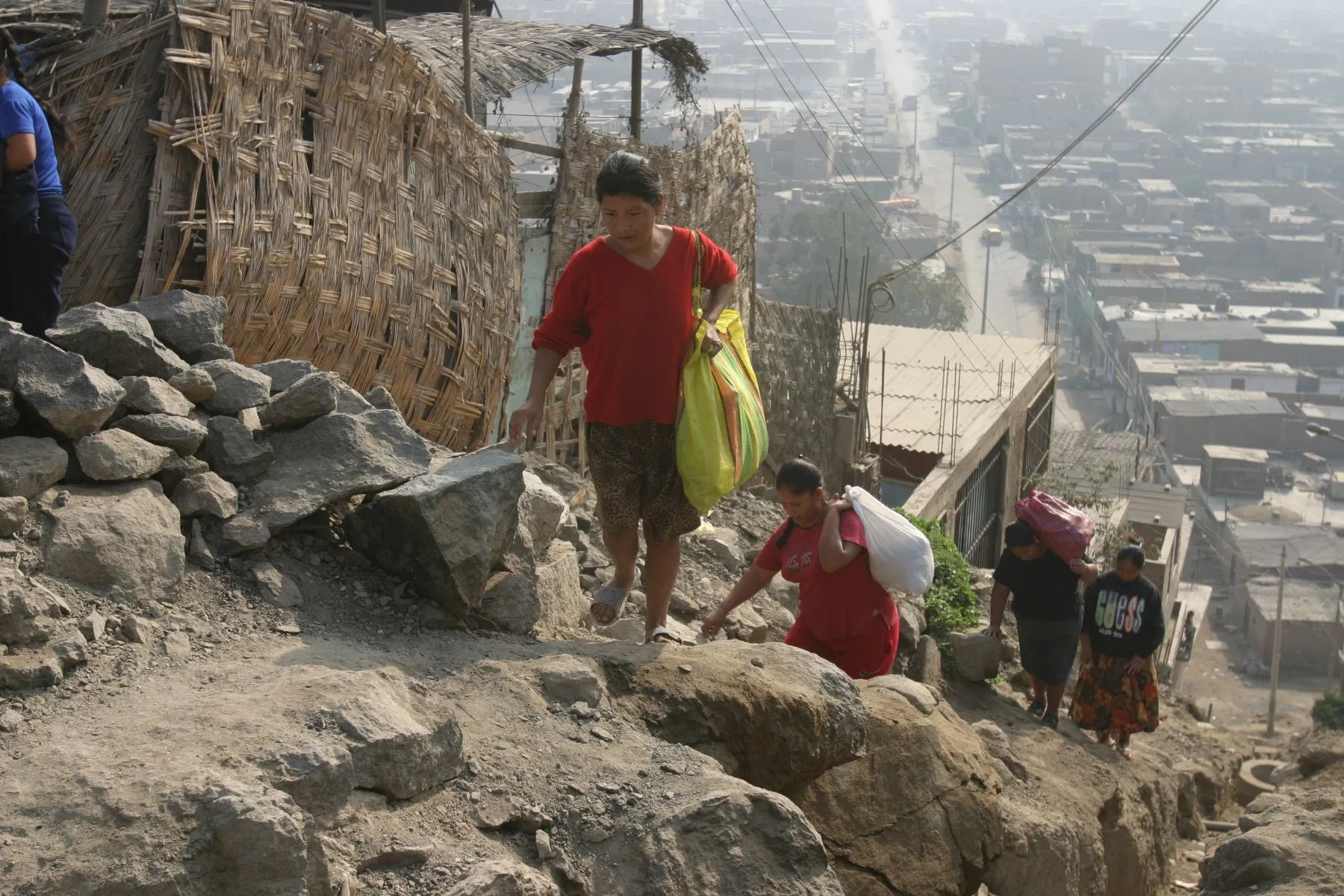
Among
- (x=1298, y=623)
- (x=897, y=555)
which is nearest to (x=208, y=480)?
(x=897, y=555)

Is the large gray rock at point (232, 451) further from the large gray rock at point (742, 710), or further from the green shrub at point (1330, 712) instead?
the green shrub at point (1330, 712)

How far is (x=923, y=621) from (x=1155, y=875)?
168 cm

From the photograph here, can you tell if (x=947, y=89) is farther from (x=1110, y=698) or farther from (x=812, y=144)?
(x=1110, y=698)

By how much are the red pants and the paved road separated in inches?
1240

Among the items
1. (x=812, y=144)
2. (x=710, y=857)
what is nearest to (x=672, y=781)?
(x=710, y=857)

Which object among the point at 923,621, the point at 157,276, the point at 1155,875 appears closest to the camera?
the point at 157,276

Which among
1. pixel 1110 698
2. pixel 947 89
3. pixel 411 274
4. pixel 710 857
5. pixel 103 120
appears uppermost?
pixel 947 89

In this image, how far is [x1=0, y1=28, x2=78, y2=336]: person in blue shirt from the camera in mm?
4145

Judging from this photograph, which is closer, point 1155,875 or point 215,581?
point 215,581

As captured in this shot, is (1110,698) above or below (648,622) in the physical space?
below

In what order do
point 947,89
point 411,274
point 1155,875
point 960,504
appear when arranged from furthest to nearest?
point 947,89 → point 960,504 → point 1155,875 → point 411,274

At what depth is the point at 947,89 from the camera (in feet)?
268

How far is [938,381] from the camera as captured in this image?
658 inches

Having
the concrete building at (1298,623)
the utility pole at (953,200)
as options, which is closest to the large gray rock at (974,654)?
the concrete building at (1298,623)
